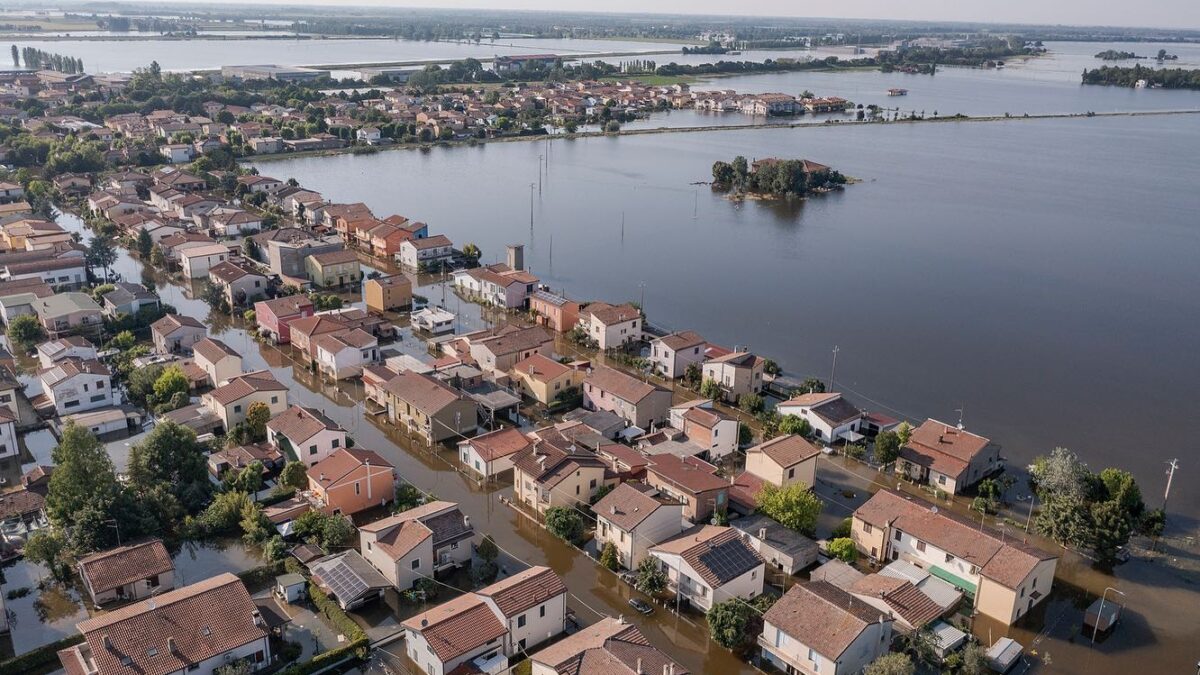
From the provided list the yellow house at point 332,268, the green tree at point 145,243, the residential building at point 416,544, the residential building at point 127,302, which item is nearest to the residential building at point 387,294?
the yellow house at point 332,268

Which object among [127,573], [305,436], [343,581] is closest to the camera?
[127,573]

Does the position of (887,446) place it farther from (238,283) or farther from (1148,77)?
(1148,77)

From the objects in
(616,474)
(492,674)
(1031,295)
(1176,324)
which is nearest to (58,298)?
(616,474)

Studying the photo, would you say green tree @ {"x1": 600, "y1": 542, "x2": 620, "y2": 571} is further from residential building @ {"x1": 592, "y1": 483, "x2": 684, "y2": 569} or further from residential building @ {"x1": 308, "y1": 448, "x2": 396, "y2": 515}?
residential building @ {"x1": 308, "y1": 448, "x2": 396, "y2": 515}

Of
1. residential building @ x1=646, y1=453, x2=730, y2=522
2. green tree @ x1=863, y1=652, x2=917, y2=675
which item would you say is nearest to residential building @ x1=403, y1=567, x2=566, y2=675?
residential building @ x1=646, y1=453, x2=730, y2=522

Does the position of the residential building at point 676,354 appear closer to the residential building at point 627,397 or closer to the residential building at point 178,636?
the residential building at point 627,397

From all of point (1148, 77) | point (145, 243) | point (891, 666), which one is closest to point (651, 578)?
point (891, 666)
